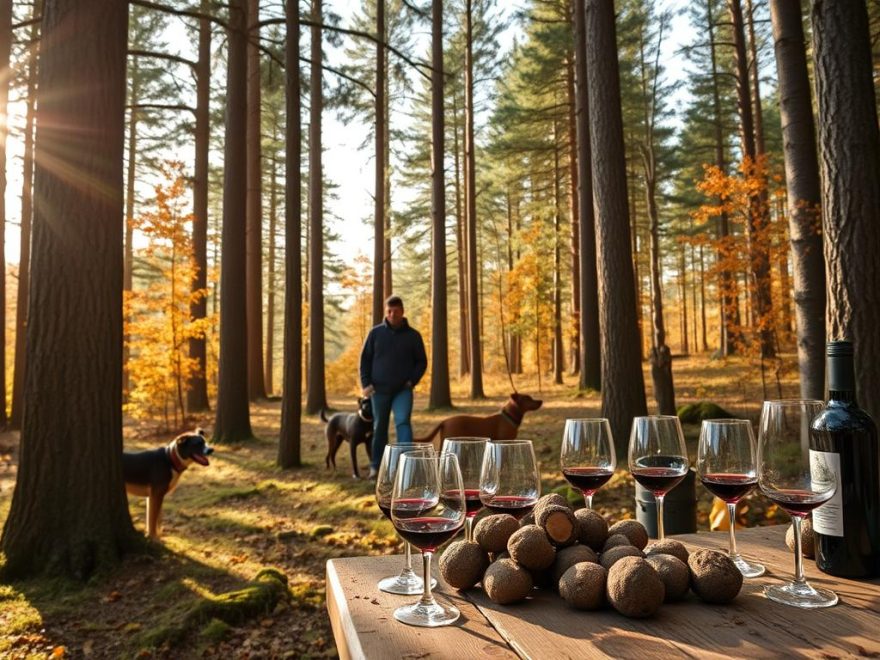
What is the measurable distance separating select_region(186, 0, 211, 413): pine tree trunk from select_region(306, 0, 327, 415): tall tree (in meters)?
2.31

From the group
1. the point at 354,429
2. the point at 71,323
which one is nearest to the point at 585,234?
the point at 354,429

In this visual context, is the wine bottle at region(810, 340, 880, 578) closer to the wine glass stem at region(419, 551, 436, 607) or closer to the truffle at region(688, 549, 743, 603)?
the truffle at region(688, 549, 743, 603)

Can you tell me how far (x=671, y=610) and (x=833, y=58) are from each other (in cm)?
456

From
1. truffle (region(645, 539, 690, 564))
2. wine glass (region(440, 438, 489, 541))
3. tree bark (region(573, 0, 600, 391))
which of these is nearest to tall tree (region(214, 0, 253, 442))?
tree bark (region(573, 0, 600, 391))

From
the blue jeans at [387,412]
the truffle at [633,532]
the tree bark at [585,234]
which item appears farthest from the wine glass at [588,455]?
the tree bark at [585,234]

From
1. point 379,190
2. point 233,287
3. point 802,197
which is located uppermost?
point 379,190

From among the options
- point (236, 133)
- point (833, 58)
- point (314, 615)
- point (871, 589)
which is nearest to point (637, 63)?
point (236, 133)

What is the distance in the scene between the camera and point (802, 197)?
5973mm

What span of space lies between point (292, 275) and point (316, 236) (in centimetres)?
581

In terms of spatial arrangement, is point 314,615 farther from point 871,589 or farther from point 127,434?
point 127,434

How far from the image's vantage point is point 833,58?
4156 millimetres

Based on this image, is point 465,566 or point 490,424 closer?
point 465,566

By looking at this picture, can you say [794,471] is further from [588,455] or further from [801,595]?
[588,455]

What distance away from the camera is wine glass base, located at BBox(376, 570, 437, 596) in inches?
45.8
